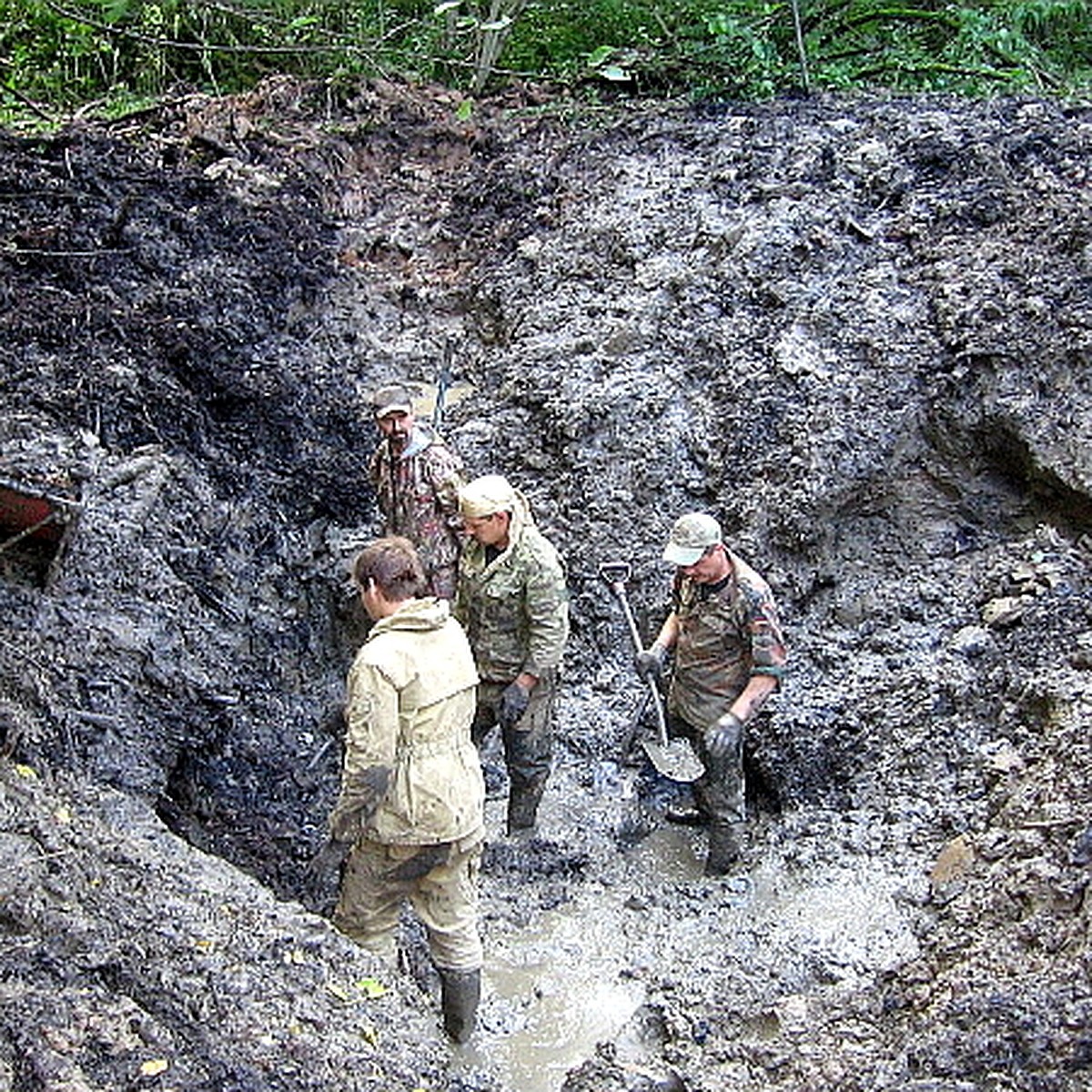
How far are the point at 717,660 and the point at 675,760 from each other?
33.7 inches

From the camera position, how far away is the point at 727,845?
6.80m

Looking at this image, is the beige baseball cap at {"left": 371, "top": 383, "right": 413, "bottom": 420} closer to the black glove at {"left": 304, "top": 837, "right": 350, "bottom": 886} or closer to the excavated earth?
the excavated earth

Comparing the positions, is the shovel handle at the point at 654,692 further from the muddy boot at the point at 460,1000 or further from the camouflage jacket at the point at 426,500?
the muddy boot at the point at 460,1000

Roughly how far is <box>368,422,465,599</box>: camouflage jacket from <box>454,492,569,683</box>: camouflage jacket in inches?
15.1

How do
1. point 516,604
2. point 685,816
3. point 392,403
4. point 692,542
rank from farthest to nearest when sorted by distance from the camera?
point 685,816
point 392,403
point 516,604
point 692,542

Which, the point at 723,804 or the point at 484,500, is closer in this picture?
the point at 484,500

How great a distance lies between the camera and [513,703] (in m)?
6.68

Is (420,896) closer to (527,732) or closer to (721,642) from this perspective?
(527,732)

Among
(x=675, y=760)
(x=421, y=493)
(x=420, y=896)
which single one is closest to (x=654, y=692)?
(x=675, y=760)

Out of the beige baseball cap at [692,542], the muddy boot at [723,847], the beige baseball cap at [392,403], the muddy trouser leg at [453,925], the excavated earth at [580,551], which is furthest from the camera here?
the beige baseball cap at [392,403]

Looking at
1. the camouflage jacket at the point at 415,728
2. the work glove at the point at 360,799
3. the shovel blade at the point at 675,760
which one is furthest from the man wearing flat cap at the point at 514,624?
the work glove at the point at 360,799

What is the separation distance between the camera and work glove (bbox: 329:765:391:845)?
194 inches

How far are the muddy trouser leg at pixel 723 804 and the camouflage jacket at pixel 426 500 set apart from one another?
1.60 meters

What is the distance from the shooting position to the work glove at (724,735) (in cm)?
646
